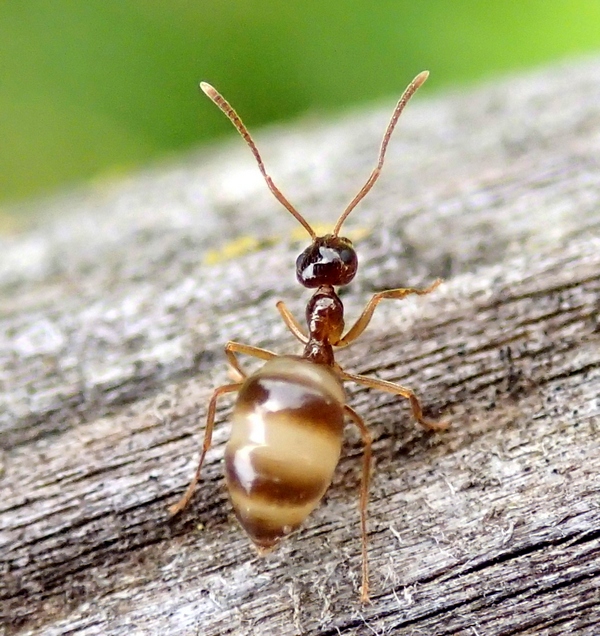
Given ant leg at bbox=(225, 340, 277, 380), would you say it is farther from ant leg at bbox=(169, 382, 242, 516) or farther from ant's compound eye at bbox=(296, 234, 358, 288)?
ant's compound eye at bbox=(296, 234, 358, 288)

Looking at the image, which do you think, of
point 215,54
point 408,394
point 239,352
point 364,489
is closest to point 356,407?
point 408,394

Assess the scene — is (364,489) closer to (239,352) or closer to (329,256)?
(239,352)

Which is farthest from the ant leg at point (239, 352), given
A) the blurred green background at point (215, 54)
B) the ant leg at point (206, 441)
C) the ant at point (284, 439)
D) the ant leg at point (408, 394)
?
the blurred green background at point (215, 54)

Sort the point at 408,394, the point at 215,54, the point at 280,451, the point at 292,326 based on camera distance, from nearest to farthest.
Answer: the point at 280,451 → the point at 408,394 → the point at 292,326 → the point at 215,54

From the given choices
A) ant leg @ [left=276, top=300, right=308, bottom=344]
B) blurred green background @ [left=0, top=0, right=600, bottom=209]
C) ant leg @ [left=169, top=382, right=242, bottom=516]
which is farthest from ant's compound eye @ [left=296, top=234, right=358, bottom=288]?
blurred green background @ [left=0, top=0, right=600, bottom=209]

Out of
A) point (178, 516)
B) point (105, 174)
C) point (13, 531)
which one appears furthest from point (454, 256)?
point (105, 174)

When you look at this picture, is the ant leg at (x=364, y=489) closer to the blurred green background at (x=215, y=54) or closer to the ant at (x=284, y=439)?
the ant at (x=284, y=439)
